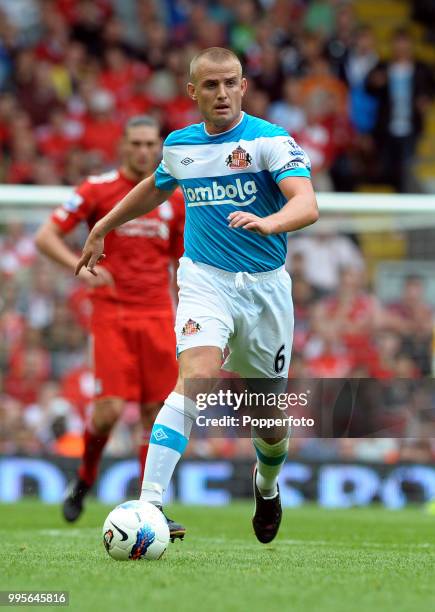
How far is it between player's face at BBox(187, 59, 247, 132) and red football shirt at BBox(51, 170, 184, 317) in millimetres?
2652

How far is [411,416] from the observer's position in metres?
11.9

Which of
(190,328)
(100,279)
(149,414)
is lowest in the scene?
(149,414)

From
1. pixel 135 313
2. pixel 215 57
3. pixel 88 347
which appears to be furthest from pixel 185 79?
pixel 215 57

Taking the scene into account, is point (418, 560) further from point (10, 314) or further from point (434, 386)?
point (10, 314)

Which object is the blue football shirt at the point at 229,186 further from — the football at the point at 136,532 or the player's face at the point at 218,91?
the football at the point at 136,532

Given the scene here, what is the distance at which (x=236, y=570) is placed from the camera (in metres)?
5.22

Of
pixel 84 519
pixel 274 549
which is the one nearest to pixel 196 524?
pixel 84 519

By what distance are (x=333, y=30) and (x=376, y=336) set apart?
6.90 meters

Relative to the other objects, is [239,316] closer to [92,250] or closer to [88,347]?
[92,250]

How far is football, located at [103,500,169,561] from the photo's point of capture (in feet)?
17.5

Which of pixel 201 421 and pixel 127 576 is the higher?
pixel 201 421

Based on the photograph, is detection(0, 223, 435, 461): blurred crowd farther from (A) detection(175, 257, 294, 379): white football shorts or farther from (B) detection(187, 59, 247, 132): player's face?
(B) detection(187, 59, 247, 132): player's face

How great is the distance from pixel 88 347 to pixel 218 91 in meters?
7.92

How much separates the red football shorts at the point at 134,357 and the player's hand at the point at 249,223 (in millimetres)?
3636
